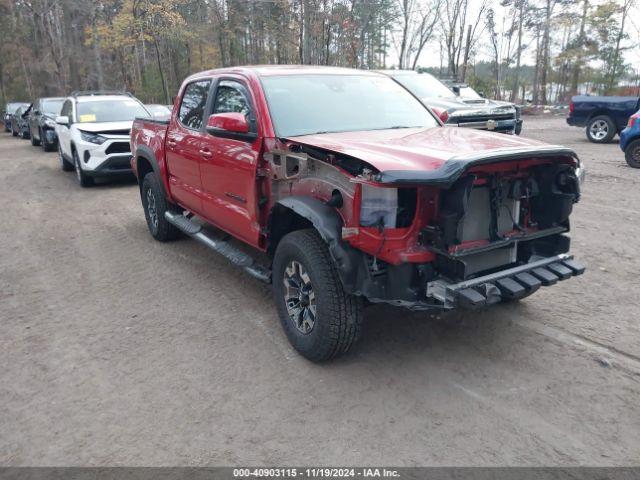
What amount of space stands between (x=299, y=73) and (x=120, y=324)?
268 centimetres

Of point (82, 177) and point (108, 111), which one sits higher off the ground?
point (108, 111)

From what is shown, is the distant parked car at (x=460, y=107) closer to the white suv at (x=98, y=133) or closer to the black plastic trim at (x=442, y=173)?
the white suv at (x=98, y=133)

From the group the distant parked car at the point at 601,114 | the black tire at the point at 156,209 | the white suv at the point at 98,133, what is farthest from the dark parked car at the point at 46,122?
the distant parked car at the point at 601,114

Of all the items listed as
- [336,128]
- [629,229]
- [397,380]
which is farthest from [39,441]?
[629,229]

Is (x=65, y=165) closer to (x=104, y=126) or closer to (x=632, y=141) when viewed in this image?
(x=104, y=126)

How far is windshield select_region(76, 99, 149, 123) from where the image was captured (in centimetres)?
1101

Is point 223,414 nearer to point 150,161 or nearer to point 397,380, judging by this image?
point 397,380

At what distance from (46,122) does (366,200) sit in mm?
A: 16168

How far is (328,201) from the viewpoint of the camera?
3.46 meters

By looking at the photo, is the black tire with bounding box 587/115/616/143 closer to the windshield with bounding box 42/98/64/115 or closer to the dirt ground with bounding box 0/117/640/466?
the dirt ground with bounding box 0/117/640/466

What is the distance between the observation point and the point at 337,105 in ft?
14.8

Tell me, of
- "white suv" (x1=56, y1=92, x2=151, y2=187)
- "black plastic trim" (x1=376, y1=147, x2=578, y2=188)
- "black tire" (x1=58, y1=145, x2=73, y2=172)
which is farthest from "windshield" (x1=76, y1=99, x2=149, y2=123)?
"black plastic trim" (x1=376, y1=147, x2=578, y2=188)

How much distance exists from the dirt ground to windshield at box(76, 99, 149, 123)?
5990mm

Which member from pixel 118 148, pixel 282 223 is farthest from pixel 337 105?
pixel 118 148
